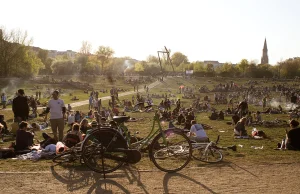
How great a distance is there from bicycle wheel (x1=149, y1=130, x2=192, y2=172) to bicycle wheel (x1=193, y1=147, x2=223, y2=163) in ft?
2.91

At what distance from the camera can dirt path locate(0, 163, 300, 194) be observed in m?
5.86

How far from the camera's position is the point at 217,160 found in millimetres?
7703

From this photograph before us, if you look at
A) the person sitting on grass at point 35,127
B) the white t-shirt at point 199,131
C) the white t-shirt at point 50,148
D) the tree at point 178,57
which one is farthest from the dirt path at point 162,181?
the tree at point 178,57

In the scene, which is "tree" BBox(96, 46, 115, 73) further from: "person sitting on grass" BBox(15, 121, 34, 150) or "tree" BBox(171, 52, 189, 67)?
"person sitting on grass" BBox(15, 121, 34, 150)

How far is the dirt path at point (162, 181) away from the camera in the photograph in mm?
5863

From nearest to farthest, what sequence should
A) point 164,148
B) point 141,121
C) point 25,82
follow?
point 164,148 → point 141,121 → point 25,82

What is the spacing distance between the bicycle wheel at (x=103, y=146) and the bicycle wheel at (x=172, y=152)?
2.43 ft

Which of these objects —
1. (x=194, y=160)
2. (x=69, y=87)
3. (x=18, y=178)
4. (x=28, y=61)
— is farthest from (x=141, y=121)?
(x=28, y=61)

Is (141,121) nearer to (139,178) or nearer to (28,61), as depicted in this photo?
(139,178)

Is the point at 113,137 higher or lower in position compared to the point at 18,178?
higher

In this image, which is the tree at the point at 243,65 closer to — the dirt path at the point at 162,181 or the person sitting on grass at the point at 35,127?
the person sitting on grass at the point at 35,127

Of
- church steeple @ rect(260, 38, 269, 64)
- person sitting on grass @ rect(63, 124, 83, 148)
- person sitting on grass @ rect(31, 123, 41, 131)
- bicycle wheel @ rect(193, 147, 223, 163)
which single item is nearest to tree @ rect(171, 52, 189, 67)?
church steeple @ rect(260, 38, 269, 64)

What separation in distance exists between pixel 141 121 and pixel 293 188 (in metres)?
16.0

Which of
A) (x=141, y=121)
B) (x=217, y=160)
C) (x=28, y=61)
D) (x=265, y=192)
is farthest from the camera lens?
(x=28, y=61)
